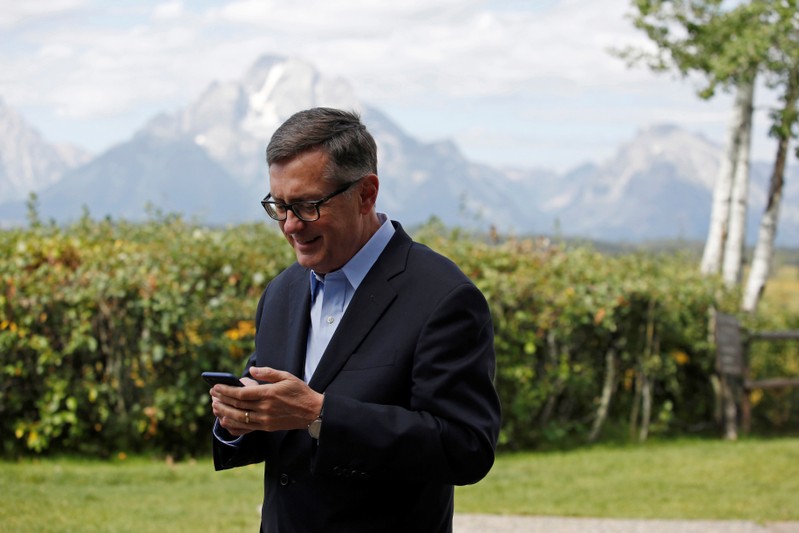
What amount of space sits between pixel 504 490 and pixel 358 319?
581 centimetres

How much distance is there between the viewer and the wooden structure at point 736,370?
10.9m

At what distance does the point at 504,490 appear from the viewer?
8.13 metres

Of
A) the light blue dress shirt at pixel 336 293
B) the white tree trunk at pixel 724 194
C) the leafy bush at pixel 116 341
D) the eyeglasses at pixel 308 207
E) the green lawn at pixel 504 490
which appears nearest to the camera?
the eyeglasses at pixel 308 207

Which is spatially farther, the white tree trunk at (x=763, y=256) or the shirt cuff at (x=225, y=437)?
the white tree trunk at (x=763, y=256)

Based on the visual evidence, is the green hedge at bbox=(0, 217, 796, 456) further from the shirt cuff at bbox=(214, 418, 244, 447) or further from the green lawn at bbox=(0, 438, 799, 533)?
the shirt cuff at bbox=(214, 418, 244, 447)

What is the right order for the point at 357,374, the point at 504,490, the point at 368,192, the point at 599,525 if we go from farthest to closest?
the point at 504,490, the point at 599,525, the point at 368,192, the point at 357,374

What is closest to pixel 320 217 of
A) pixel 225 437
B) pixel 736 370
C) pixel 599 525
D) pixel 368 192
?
pixel 368 192

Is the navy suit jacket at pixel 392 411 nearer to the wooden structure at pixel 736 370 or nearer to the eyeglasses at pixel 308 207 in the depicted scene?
the eyeglasses at pixel 308 207

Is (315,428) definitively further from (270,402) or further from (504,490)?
(504,490)

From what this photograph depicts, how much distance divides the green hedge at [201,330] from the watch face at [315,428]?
20.8 ft

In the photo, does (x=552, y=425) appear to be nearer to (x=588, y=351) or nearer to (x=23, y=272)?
(x=588, y=351)

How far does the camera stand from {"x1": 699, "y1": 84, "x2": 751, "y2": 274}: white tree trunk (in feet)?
46.5

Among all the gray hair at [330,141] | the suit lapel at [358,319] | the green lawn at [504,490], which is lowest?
the green lawn at [504,490]

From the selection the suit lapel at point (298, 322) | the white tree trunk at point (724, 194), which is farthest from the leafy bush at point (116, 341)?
the white tree trunk at point (724, 194)
